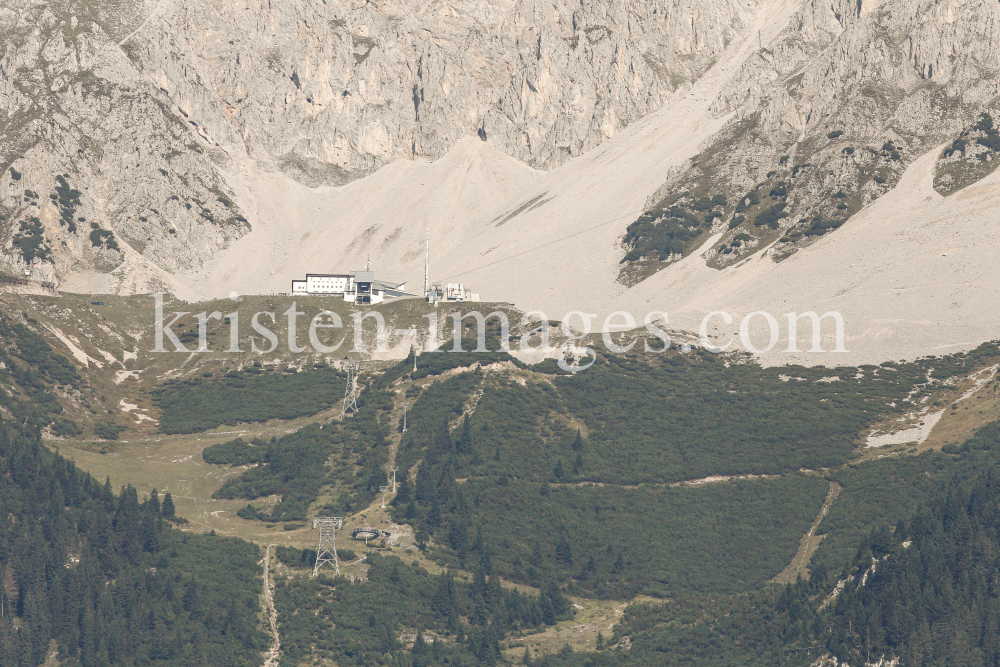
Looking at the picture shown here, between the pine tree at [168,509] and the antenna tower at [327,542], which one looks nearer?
the antenna tower at [327,542]

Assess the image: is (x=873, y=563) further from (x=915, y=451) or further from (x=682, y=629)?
(x=915, y=451)

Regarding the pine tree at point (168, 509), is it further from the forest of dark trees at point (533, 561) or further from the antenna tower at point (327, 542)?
the antenna tower at point (327, 542)

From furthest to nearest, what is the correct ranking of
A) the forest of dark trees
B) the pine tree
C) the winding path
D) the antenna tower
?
the pine tree
the antenna tower
the winding path
the forest of dark trees

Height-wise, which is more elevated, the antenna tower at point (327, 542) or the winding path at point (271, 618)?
the antenna tower at point (327, 542)

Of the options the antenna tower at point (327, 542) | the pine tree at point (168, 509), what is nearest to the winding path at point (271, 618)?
the antenna tower at point (327, 542)

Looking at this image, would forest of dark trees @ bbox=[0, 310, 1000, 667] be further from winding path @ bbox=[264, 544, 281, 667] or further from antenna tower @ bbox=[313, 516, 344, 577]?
antenna tower @ bbox=[313, 516, 344, 577]

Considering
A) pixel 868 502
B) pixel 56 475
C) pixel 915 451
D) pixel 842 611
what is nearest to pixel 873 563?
pixel 842 611

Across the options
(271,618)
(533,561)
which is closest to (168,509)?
(271,618)

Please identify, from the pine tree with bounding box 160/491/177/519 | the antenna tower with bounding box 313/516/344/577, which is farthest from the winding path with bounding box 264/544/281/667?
the pine tree with bounding box 160/491/177/519
